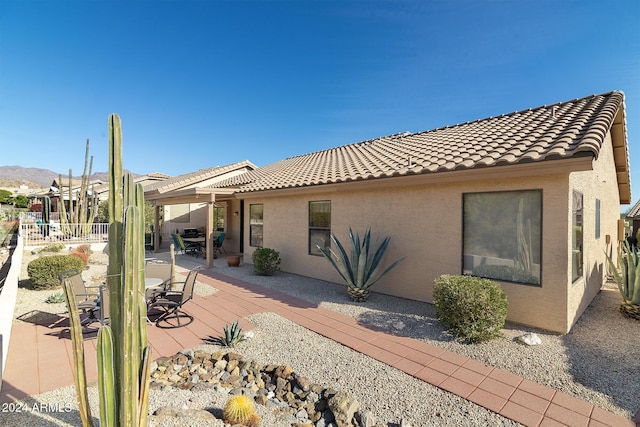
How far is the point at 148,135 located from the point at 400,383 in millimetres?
19097

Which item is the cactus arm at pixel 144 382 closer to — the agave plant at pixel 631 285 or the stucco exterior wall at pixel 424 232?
the stucco exterior wall at pixel 424 232

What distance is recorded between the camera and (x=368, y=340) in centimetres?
497

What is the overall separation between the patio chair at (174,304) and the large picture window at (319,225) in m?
4.27

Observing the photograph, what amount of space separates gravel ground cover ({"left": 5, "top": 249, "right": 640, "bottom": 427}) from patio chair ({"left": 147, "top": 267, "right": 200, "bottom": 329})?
4.43 feet

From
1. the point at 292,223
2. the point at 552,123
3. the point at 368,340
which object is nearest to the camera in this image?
the point at 368,340

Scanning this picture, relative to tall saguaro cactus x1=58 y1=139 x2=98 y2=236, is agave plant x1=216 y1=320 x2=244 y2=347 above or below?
below

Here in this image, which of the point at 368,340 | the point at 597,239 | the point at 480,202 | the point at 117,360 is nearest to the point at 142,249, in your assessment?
the point at 117,360

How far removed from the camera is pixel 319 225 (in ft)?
31.6

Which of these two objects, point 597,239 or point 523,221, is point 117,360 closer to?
point 523,221

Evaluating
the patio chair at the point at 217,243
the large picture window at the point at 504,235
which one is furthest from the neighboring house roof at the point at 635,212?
the patio chair at the point at 217,243

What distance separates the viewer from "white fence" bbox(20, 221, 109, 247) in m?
16.1

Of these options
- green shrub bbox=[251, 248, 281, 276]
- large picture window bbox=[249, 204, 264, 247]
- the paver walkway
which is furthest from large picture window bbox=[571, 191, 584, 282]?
large picture window bbox=[249, 204, 264, 247]

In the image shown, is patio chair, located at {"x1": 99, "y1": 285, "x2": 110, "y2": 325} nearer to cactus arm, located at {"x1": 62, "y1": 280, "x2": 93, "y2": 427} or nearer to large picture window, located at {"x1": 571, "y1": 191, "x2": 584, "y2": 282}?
cactus arm, located at {"x1": 62, "y1": 280, "x2": 93, "y2": 427}

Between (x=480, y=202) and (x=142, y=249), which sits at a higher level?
(x=480, y=202)
